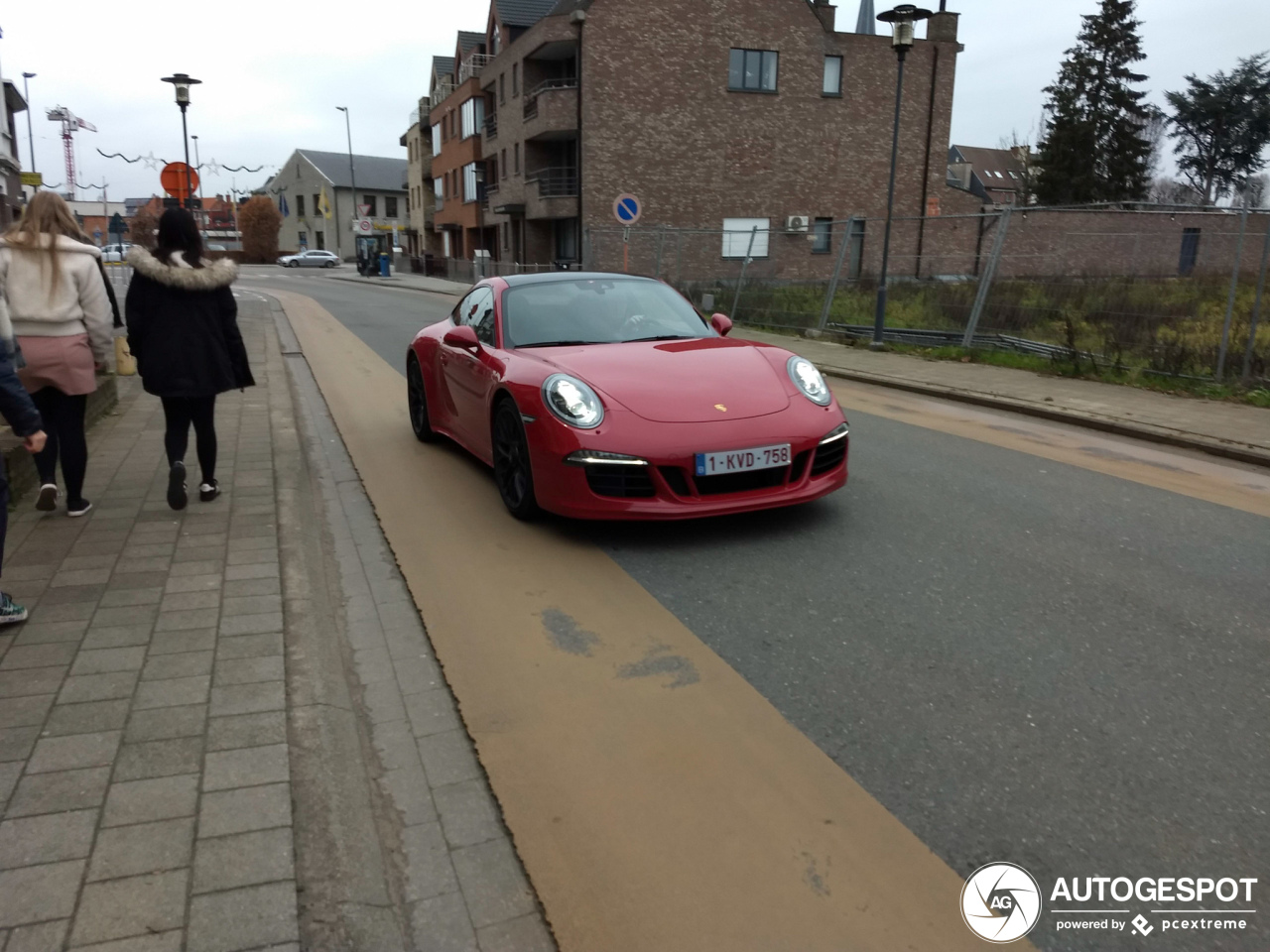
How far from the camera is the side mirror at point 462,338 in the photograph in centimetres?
651

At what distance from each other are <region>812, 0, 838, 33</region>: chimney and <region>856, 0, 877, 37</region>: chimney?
91.6 ft

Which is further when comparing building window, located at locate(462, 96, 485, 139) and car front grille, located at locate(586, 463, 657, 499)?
building window, located at locate(462, 96, 485, 139)

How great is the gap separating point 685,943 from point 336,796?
1.15m

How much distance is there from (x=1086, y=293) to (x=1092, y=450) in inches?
185

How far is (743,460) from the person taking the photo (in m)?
5.09

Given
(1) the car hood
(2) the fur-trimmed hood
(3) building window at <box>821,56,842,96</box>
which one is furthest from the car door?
(3) building window at <box>821,56,842,96</box>

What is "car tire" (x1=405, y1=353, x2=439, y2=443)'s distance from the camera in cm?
796

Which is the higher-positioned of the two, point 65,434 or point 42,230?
point 42,230

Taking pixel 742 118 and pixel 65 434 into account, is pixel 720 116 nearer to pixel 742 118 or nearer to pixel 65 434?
pixel 742 118

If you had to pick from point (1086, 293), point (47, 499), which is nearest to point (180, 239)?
point (47, 499)

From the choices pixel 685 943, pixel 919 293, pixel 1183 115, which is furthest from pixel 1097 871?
pixel 1183 115

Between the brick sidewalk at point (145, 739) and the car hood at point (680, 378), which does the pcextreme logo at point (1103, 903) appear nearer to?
the brick sidewalk at point (145, 739)

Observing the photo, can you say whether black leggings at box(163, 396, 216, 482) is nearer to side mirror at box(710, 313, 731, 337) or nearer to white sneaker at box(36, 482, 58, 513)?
white sneaker at box(36, 482, 58, 513)

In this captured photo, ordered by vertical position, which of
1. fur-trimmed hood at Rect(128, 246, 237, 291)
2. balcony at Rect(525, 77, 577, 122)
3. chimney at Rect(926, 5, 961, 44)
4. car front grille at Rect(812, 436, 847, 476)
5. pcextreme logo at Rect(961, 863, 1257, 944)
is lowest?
pcextreme logo at Rect(961, 863, 1257, 944)
